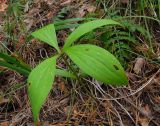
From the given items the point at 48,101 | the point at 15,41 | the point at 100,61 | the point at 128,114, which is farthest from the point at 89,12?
the point at 100,61

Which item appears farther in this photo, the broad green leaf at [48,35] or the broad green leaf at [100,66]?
the broad green leaf at [48,35]

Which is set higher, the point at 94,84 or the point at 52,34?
the point at 52,34

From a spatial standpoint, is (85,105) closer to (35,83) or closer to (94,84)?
(94,84)

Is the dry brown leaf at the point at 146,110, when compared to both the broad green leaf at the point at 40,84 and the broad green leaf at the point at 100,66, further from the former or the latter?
the broad green leaf at the point at 40,84

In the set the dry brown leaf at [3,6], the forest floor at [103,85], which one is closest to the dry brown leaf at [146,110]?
the forest floor at [103,85]

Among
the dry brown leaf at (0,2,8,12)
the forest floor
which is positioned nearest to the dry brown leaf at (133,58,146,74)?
the forest floor
